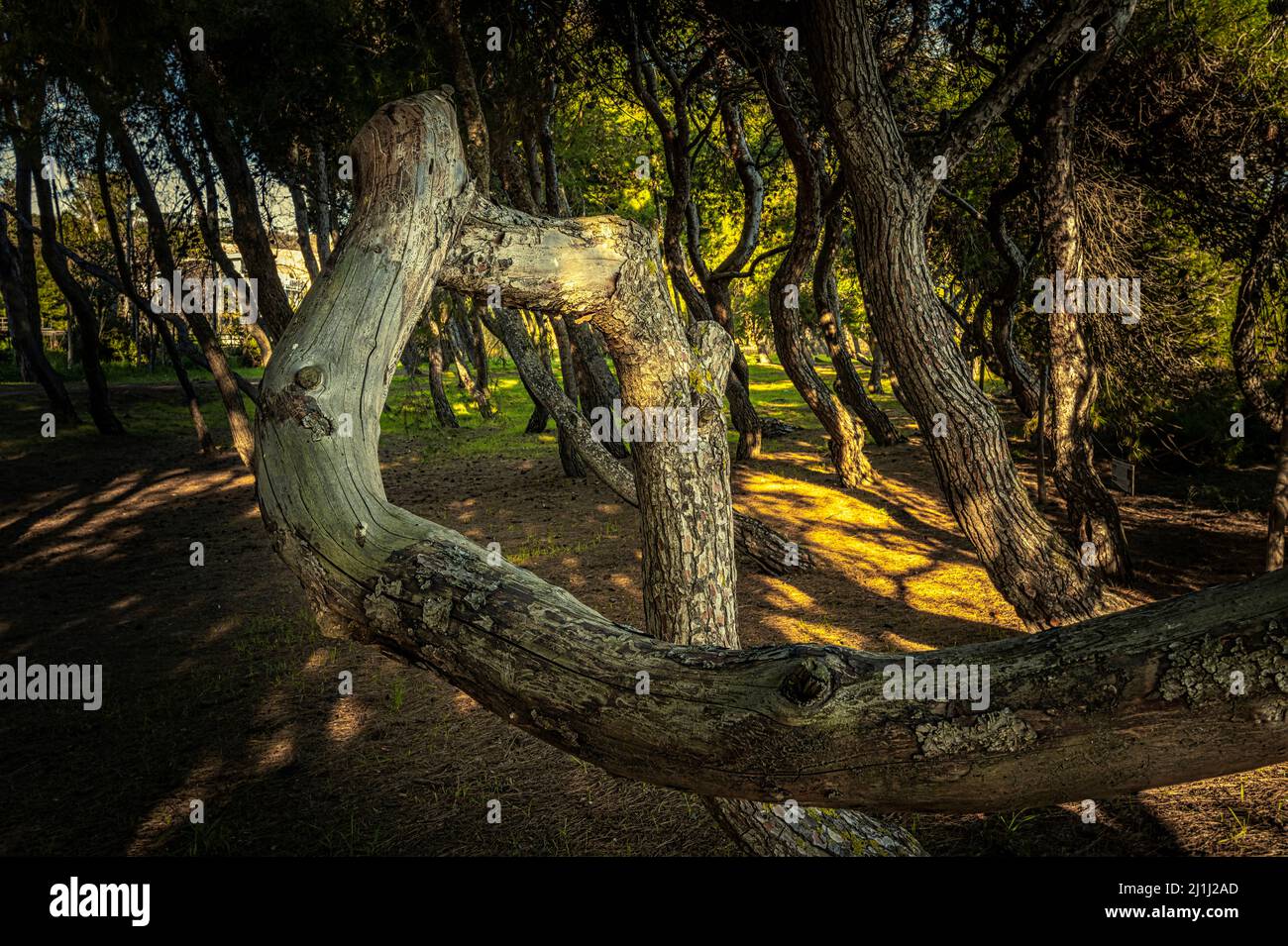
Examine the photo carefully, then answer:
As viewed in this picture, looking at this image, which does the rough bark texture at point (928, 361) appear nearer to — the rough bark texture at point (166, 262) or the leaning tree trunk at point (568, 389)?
the leaning tree trunk at point (568, 389)

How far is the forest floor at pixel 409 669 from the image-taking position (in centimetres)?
459

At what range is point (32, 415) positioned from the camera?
21.1m

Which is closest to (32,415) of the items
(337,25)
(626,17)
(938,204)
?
(337,25)

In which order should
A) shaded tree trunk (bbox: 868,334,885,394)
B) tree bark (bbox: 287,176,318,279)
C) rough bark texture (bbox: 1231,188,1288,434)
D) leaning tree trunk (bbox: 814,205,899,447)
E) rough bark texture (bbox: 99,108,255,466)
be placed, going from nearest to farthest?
rough bark texture (bbox: 1231,188,1288,434), rough bark texture (bbox: 99,108,255,466), leaning tree trunk (bbox: 814,205,899,447), tree bark (bbox: 287,176,318,279), shaded tree trunk (bbox: 868,334,885,394)

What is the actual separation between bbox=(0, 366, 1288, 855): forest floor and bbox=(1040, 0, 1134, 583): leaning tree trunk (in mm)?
740

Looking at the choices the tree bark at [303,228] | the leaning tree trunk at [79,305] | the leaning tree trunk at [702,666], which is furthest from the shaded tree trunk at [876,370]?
the leaning tree trunk at [702,666]

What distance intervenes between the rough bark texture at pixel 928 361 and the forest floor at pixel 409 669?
1006 mm

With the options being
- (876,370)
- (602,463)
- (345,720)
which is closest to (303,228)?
(602,463)

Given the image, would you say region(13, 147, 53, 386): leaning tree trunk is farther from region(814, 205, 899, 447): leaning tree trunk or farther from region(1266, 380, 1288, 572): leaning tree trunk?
region(1266, 380, 1288, 572): leaning tree trunk

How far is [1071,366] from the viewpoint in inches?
321

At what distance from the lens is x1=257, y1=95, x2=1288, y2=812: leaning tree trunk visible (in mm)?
1259

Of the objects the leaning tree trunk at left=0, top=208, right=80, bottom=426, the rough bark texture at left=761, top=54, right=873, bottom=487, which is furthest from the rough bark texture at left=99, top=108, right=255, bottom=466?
the rough bark texture at left=761, top=54, right=873, bottom=487
